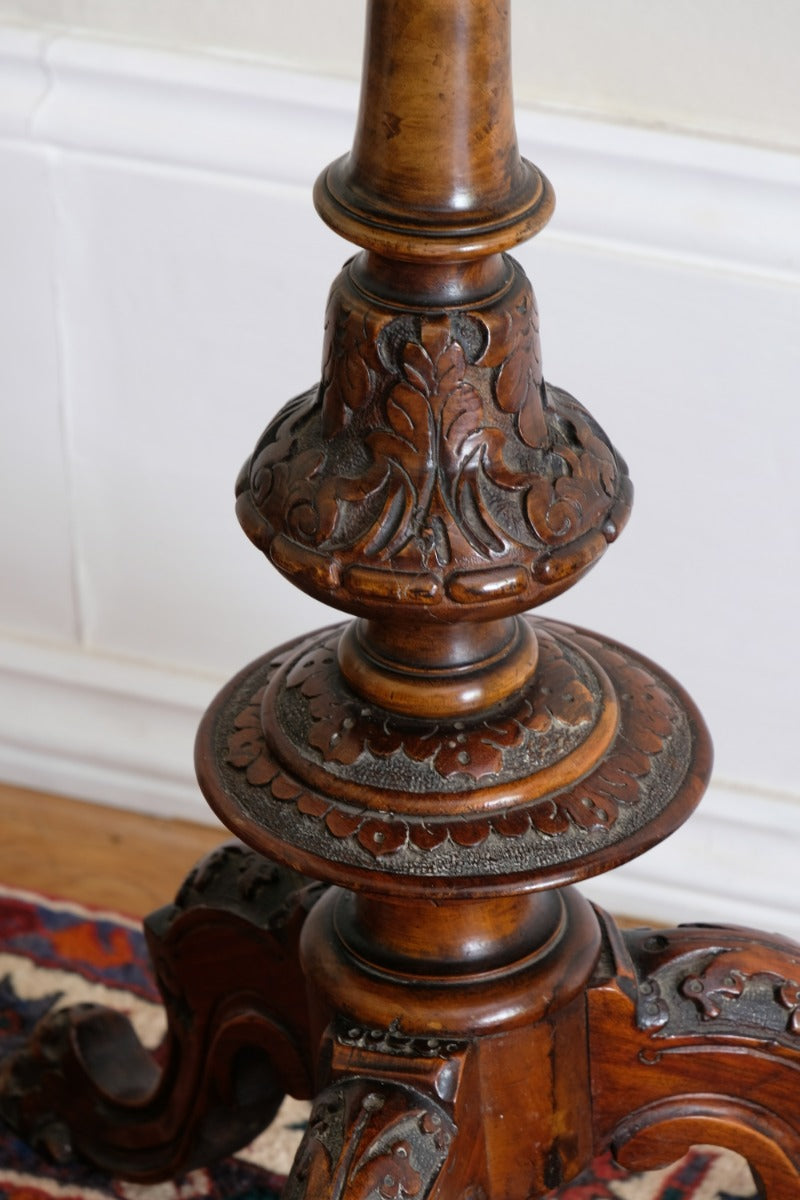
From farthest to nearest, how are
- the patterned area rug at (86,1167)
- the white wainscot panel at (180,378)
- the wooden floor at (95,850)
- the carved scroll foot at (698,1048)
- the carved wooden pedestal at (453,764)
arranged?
the wooden floor at (95,850) < the white wainscot panel at (180,378) < the patterned area rug at (86,1167) < the carved scroll foot at (698,1048) < the carved wooden pedestal at (453,764)

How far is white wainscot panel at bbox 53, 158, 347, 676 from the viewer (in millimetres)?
1073

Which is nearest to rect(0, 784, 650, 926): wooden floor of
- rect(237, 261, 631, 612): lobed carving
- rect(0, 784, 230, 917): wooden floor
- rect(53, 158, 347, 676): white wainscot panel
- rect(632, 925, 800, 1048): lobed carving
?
rect(0, 784, 230, 917): wooden floor

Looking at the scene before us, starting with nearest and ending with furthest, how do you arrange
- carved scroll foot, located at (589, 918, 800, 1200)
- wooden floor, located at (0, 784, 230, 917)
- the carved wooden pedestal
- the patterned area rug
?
the carved wooden pedestal → carved scroll foot, located at (589, 918, 800, 1200) → the patterned area rug → wooden floor, located at (0, 784, 230, 917)

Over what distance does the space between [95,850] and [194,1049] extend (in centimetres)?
40

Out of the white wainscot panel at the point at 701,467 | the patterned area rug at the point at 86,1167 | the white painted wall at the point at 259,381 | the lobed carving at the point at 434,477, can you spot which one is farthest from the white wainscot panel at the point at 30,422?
the lobed carving at the point at 434,477

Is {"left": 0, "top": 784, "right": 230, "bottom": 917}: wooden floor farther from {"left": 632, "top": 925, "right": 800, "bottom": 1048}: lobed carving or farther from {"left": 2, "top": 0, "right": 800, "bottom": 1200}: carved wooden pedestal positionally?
{"left": 632, "top": 925, "right": 800, "bottom": 1048}: lobed carving

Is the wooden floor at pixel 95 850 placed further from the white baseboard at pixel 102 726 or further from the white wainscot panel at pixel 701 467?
the white wainscot panel at pixel 701 467

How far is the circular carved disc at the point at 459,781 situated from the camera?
594 millimetres

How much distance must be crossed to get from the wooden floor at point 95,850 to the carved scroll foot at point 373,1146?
53cm

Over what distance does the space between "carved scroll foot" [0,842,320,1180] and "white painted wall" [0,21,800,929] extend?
37cm

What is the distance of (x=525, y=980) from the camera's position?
0.68 metres

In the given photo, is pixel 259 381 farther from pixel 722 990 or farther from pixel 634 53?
pixel 722 990

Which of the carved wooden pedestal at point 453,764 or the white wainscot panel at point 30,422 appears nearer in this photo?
the carved wooden pedestal at point 453,764

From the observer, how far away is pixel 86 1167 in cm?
95
